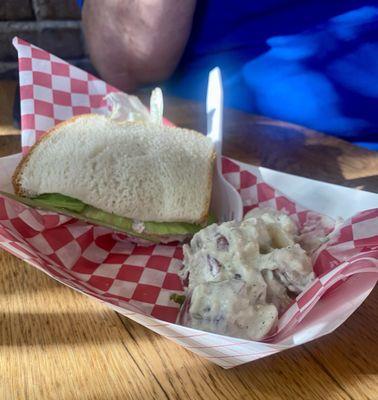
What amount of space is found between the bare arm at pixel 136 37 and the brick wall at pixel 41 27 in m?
0.59

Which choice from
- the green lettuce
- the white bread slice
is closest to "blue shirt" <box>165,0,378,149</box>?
the white bread slice

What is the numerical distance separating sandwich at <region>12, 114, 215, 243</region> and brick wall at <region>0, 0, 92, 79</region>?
143cm

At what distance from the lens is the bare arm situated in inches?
65.2

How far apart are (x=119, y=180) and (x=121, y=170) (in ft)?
0.07

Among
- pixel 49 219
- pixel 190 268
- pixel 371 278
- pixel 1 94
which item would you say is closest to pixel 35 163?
pixel 49 219

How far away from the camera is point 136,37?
1.72 m

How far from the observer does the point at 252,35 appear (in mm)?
1688

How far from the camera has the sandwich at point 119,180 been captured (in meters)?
0.97

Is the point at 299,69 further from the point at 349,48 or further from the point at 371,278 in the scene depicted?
the point at 371,278

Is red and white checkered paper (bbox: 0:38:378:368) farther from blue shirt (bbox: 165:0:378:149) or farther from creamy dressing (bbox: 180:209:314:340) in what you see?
blue shirt (bbox: 165:0:378:149)

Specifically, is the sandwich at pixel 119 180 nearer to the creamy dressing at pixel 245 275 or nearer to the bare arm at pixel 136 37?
the creamy dressing at pixel 245 275

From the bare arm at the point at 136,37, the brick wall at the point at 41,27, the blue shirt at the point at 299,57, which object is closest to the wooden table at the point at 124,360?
the blue shirt at the point at 299,57

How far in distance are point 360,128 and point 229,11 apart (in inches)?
21.1

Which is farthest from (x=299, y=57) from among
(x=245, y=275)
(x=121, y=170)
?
(x=245, y=275)
